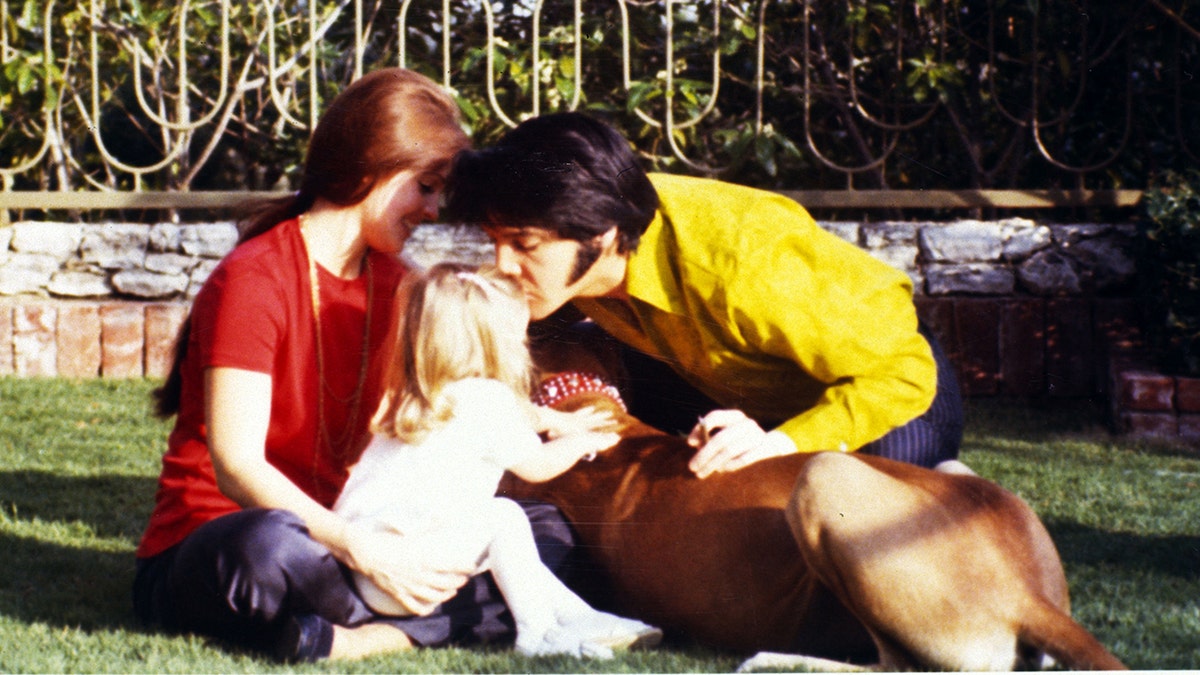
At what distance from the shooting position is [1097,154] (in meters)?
5.50

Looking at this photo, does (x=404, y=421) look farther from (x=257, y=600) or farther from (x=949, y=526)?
(x=949, y=526)

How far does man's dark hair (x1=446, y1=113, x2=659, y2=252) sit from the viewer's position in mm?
2713

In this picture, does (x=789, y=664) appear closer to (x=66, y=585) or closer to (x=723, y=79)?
(x=66, y=585)

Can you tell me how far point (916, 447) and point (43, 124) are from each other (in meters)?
4.67

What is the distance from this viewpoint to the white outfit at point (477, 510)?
260 centimetres

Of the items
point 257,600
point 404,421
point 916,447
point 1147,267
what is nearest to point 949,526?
point 916,447

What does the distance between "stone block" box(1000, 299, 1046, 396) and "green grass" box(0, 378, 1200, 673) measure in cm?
18

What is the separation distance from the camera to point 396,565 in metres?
2.61

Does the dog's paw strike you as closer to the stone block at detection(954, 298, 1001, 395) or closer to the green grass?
the green grass

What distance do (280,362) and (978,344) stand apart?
3.28 meters

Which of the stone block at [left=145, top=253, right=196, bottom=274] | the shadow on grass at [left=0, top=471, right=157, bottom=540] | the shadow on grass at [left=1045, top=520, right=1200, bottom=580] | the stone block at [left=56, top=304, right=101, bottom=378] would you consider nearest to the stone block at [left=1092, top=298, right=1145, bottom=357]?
the shadow on grass at [left=1045, top=520, right=1200, bottom=580]

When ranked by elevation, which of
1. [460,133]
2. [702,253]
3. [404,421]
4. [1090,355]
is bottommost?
[1090,355]

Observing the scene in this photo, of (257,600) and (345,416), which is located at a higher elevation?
(345,416)

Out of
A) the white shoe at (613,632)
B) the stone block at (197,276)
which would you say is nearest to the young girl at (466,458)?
the white shoe at (613,632)
